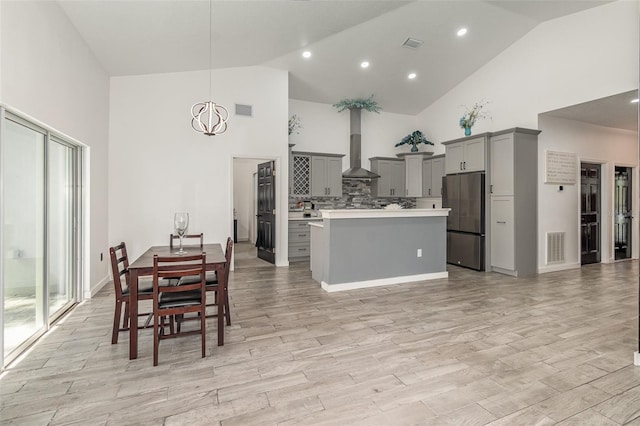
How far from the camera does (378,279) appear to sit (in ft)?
15.4

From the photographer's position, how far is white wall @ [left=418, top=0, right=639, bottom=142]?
174 inches

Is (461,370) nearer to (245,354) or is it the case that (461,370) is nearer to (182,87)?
(245,354)

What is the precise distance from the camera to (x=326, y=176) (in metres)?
7.00

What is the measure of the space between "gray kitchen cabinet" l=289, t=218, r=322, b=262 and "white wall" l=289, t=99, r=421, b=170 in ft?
5.57

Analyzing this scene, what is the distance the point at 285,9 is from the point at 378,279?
12.5ft

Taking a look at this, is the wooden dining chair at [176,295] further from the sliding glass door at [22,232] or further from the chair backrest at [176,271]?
the sliding glass door at [22,232]

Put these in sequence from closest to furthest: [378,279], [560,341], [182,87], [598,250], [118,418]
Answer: [118,418], [560,341], [378,279], [182,87], [598,250]

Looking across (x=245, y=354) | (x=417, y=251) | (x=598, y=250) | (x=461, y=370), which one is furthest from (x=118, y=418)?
(x=598, y=250)

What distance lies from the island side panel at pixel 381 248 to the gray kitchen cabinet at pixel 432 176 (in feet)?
7.54

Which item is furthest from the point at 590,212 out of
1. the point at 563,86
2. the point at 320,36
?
the point at 320,36

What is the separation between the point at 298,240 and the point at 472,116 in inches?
165

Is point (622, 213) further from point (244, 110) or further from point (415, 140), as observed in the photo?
point (244, 110)

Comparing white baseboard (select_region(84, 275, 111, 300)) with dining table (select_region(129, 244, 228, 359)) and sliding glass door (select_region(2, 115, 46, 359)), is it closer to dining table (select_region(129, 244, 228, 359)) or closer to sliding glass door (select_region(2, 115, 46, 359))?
sliding glass door (select_region(2, 115, 46, 359))

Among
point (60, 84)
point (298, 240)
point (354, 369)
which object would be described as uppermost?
point (60, 84)
